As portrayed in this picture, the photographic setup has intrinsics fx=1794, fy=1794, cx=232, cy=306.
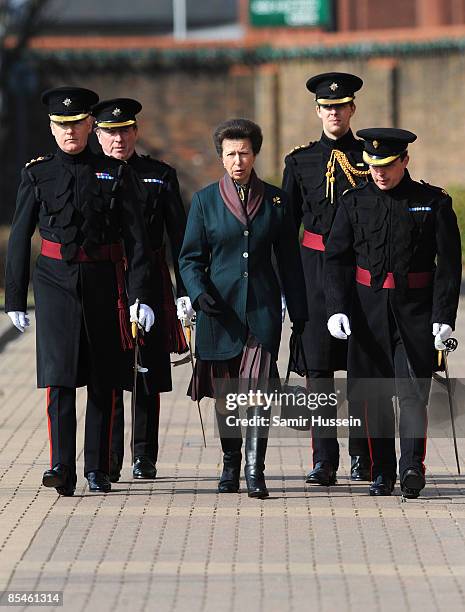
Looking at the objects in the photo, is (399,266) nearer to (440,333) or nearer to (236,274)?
(440,333)

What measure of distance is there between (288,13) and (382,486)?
134 ft

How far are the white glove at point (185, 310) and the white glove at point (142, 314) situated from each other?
0.15 metres

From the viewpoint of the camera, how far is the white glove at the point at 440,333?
8594 mm

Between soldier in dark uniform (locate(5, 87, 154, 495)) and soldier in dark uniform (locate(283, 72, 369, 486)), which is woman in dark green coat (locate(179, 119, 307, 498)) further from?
soldier in dark uniform (locate(283, 72, 369, 486))

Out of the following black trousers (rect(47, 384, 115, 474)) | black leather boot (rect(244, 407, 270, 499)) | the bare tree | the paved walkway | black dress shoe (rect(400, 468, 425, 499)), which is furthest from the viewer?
the bare tree

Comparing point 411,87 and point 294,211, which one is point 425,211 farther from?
point 411,87

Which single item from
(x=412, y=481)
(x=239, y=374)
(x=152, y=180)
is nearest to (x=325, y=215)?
(x=152, y=180)

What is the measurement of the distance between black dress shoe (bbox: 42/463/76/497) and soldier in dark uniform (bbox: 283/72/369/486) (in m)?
1.27

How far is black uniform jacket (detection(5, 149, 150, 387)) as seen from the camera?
8.83 m

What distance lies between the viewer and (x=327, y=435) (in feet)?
30.5

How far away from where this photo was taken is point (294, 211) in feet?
31.3

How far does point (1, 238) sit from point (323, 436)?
2435cm

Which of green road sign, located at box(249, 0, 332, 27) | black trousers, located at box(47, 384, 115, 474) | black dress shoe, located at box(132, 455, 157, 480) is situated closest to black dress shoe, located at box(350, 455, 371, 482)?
black dress shoe, located at box(132, 455, 157, 480)

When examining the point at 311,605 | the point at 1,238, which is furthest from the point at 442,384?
the point at 1,238
